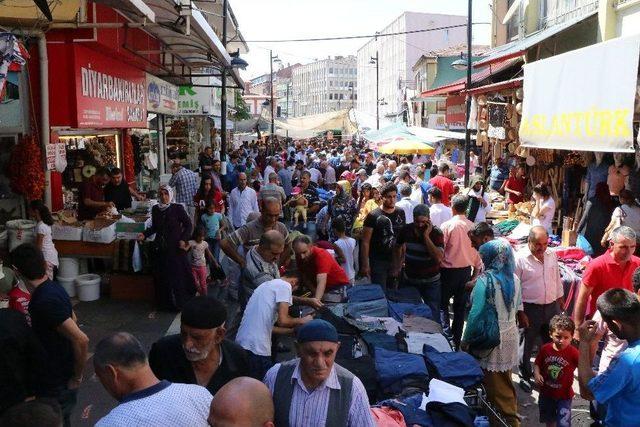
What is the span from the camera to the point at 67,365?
4.20m

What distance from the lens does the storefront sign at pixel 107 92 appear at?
9.47 metres

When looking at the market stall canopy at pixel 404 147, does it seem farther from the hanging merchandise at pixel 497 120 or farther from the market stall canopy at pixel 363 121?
the market stall canopy at pixel 363 121

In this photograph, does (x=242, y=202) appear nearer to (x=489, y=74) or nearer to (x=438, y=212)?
(x=438, y=212)

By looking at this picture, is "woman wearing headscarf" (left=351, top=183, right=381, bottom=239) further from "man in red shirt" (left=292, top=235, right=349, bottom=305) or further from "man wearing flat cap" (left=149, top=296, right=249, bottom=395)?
"man wearing flat cap" (left=149, top=296, right=249, bottom=395)

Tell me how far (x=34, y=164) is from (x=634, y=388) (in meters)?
7.74

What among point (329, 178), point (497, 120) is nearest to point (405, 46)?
point (329, 178)

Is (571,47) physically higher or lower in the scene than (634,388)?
higher

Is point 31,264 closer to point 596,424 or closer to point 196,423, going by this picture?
point 196,423

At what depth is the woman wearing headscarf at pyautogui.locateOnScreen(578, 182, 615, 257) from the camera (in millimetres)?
8883

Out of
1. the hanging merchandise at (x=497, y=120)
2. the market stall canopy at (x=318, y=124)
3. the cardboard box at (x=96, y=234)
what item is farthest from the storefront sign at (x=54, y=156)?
the market stall canopy at (x=318, y=124)

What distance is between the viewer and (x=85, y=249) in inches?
368

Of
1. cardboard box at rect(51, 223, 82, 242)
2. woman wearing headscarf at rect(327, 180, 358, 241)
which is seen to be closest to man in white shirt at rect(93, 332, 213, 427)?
cardboard box at rect(51, 223, 82, 242)

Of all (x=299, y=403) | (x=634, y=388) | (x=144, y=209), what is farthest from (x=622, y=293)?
(x=144, y=209)

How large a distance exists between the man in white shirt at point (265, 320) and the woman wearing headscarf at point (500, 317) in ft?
5.21
